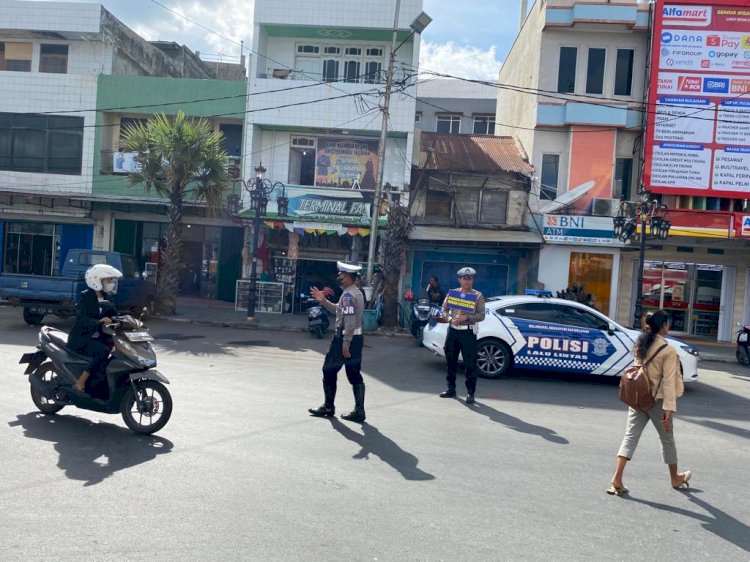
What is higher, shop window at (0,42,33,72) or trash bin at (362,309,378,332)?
shop window at (0,42,33,72)

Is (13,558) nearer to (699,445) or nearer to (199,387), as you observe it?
(199,387)

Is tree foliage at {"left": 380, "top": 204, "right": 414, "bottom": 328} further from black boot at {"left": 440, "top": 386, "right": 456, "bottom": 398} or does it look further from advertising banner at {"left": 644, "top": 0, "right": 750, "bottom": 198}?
black boot at {"left": 440, "top": 386, "right": 456, "bottom": 398}

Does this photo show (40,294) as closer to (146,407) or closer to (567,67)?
(146,407)

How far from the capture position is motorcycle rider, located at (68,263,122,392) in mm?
6828

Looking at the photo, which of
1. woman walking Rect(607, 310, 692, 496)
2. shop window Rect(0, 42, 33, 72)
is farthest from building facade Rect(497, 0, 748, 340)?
shop window Rect(0, 42, 33, 72)

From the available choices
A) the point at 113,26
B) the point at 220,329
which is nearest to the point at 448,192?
the point at 220,329

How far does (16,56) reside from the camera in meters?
24.5

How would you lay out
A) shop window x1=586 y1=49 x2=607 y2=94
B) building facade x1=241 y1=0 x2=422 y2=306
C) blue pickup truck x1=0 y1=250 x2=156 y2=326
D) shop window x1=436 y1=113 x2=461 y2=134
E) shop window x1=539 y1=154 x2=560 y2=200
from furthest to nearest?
1. shop window x1=436 y1=113 x2=461 y2=134
2. shop window x1=539 y1=154 x2=560 y2=200
3. shop window x1=586 y1=49 x2=607 y2=94
4. building facade x1=241 y1=0 x2=422 y2=306
5. blue pickup truck x1=0 y1=250 x2=156 y2=326

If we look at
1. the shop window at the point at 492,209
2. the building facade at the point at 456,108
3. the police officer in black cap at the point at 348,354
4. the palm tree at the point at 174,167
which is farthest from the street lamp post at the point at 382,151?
the building facade at the point at 456,108

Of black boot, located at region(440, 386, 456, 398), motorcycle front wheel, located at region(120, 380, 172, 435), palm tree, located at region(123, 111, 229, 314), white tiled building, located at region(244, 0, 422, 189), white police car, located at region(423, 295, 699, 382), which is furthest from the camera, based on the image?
white tiled building, located at region(244, 0, 422, 189)

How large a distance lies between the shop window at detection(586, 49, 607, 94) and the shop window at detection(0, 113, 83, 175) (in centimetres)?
1742

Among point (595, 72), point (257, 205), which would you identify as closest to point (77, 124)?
point (257, 205)

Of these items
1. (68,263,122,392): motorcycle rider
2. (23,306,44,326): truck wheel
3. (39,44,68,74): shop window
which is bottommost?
(23,306,44,326): truck wheel

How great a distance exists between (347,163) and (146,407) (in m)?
17.1
